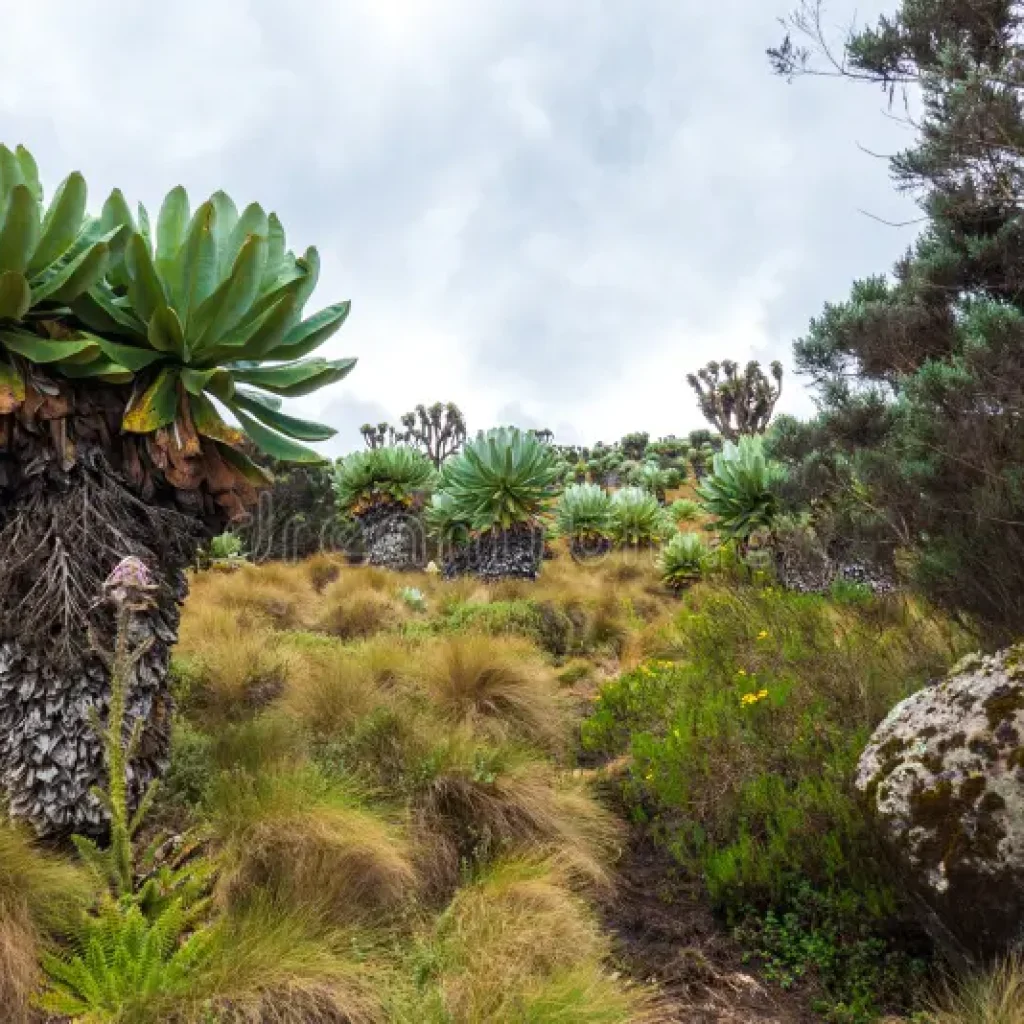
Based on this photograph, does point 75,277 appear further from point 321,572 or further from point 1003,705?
point 321,572

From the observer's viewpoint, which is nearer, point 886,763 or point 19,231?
point 19,231

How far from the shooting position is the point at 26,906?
2.53 meters

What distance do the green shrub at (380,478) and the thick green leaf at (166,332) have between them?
10.8 meters

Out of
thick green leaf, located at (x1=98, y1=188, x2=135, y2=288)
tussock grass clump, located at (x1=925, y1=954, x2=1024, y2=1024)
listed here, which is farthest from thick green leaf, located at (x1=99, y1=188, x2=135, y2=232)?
tussock grass clump, located at (x1=925, y1=954, x2=1024, y2=1024)

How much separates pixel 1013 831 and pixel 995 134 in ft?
10.7

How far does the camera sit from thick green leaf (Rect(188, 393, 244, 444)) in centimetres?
327

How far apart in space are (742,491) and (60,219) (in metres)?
8.41

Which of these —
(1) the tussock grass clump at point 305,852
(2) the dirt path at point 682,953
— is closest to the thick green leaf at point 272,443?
(1) the tussock grass clump at point 305,852

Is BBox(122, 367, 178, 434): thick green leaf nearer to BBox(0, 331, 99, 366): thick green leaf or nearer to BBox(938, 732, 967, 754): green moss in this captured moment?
BBox(0, 331, 99, 366): thick green leaf

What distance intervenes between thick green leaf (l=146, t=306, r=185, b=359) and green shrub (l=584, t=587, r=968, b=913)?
3.33 m

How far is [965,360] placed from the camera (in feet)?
13.4

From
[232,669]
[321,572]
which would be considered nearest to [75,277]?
[232,669]

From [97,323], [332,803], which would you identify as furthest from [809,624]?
[97,323]

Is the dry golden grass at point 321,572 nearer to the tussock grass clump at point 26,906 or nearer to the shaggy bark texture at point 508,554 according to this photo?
the shaggy bark texture at point 508,554
